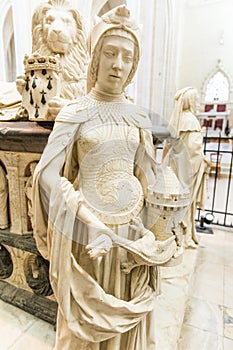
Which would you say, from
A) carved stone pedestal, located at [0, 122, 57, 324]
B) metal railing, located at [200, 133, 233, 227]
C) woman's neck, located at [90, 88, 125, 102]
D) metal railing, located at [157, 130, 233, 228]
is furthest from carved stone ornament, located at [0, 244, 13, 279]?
metal railing, located at [200, 133, 233, 227]

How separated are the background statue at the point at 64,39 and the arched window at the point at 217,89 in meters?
12.4

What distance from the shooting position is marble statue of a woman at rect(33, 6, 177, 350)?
27.5 inches

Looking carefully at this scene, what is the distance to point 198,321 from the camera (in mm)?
1617

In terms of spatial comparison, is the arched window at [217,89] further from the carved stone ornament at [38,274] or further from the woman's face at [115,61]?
the woman's face at [115,61]

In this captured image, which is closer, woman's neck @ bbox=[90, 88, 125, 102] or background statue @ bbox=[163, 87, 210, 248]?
woman's neck @ bbox=[90, 88, 125, 102]

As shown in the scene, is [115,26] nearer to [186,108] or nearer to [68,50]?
[68,50]

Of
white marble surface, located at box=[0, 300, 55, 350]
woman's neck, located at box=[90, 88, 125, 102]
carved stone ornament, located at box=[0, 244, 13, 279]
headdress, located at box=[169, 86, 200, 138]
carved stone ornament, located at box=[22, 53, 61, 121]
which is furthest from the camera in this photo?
headdress, located at box=[169, 86, 200, 138]

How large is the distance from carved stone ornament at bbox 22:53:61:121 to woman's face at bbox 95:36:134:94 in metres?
0.54

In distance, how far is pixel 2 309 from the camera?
63.5 inches

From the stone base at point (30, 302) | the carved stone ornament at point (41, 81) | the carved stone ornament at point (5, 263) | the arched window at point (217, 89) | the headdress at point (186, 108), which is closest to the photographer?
the carved stone ornament at point (41, 81)

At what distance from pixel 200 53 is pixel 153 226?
13.6 m

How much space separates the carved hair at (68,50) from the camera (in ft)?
5.07

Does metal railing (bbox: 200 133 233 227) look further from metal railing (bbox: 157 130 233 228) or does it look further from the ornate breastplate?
the ornate breastplate

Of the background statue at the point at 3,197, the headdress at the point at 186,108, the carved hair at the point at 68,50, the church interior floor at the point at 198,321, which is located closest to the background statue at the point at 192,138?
the headdress at the point at 186,108
